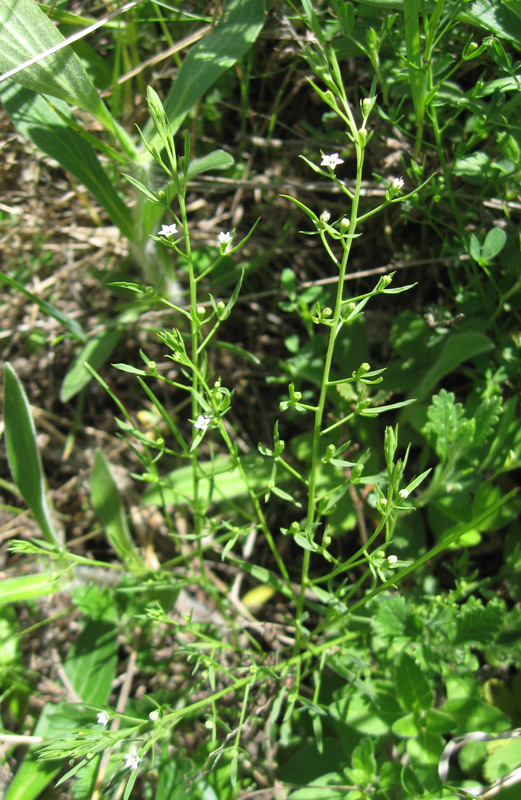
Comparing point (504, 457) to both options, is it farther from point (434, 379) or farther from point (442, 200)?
point (442, 200)

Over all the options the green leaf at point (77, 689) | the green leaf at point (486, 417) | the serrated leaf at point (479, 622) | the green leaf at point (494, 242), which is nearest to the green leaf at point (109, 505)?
the green leaf at point (77, 689)

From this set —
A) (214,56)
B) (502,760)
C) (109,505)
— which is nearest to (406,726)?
(502,760)

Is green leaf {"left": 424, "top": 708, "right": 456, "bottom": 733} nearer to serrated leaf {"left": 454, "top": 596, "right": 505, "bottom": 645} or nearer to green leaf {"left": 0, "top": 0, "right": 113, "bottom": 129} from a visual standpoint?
serrated leaf {"left": 454, "top": 596, "right": 505, "bottom": 645}

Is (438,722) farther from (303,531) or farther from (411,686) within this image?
(303,531)

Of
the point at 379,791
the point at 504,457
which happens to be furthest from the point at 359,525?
the point at 379,791

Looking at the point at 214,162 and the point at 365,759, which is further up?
the point at 214,162

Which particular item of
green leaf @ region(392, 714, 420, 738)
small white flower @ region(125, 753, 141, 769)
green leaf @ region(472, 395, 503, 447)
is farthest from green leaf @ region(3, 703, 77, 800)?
green leaf @ region(472, 395, 503, 447)

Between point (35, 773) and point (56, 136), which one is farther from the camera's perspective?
point (56, 136)

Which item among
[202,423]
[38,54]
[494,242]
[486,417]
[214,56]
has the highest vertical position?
[38,54]
